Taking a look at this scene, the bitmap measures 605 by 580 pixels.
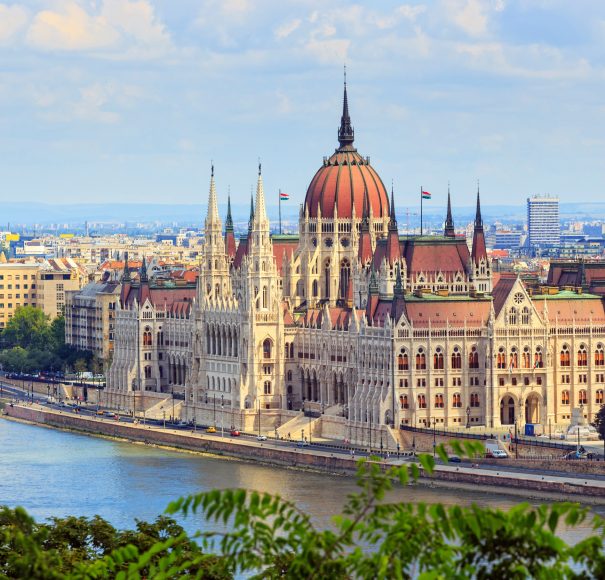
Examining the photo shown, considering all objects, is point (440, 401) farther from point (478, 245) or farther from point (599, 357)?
point (478, 245)

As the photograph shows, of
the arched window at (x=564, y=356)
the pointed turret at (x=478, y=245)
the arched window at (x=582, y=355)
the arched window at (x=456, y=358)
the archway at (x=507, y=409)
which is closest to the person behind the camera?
the arched window at (x=456, y=358)

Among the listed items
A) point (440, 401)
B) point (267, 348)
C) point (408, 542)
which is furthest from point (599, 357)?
point (408, 542)

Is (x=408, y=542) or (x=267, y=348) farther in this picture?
(x=267, y=348)

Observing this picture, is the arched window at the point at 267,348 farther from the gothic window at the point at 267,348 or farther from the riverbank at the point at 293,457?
the riverbank at the point at 293,457

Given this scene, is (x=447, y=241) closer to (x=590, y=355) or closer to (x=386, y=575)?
(x=590, y=355)

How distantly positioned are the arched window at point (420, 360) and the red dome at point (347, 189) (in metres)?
22.1

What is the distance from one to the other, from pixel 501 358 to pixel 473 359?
1.46 meters

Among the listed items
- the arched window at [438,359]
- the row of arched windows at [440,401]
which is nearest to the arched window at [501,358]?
the row of arched windows at [440,401]

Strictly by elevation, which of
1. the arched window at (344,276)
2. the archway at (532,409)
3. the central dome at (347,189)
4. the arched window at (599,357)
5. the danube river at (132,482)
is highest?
the central dome at (347,189)

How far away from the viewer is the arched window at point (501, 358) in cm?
10831

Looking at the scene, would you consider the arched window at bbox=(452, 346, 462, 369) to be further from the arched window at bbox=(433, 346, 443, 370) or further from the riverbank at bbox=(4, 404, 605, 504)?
the riverbank at bbox=(4, 404, 605, 504)

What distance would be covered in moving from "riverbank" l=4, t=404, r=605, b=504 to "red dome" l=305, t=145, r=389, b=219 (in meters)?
18.4

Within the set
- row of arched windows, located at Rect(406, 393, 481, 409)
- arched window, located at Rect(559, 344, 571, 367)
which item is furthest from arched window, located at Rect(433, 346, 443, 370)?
arched window, located at Rect(559, 344, 571, 367)

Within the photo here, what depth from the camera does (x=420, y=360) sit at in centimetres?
10731
